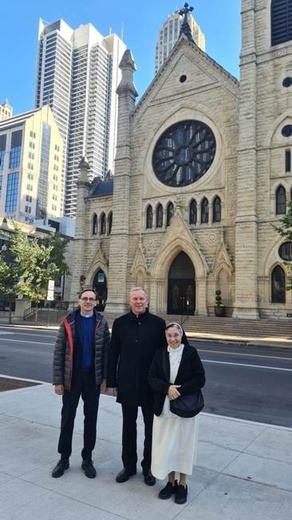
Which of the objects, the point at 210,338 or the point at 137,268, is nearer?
the point at 210,338

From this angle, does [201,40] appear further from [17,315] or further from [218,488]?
[218,488]

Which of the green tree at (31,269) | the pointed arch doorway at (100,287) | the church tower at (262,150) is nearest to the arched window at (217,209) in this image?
the church tower at (262,150)

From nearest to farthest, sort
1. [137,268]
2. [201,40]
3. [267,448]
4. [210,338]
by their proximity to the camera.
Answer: [267,448] → [210,338] → [137,268] → [201,40]

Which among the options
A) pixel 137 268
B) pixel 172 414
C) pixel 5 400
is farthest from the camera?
pixel 137 268

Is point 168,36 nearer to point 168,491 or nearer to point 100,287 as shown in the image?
point 100,287

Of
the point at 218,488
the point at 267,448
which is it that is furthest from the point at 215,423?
→ the point at 218,488

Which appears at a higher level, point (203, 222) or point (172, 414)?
point (203, 222)

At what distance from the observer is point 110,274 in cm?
3391

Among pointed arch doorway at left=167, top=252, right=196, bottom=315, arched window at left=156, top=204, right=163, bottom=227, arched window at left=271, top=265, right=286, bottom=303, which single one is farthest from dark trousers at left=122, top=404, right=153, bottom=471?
arched window at left=156, top=204, right=163, bottom=227

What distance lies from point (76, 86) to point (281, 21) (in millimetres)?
149460

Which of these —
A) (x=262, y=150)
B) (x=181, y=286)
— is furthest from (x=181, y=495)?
(x=181, y=286)

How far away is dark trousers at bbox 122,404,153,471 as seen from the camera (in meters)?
4.09

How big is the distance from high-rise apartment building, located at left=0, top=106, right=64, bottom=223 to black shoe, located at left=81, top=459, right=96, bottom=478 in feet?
360

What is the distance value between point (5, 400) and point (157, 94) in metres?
32.8
